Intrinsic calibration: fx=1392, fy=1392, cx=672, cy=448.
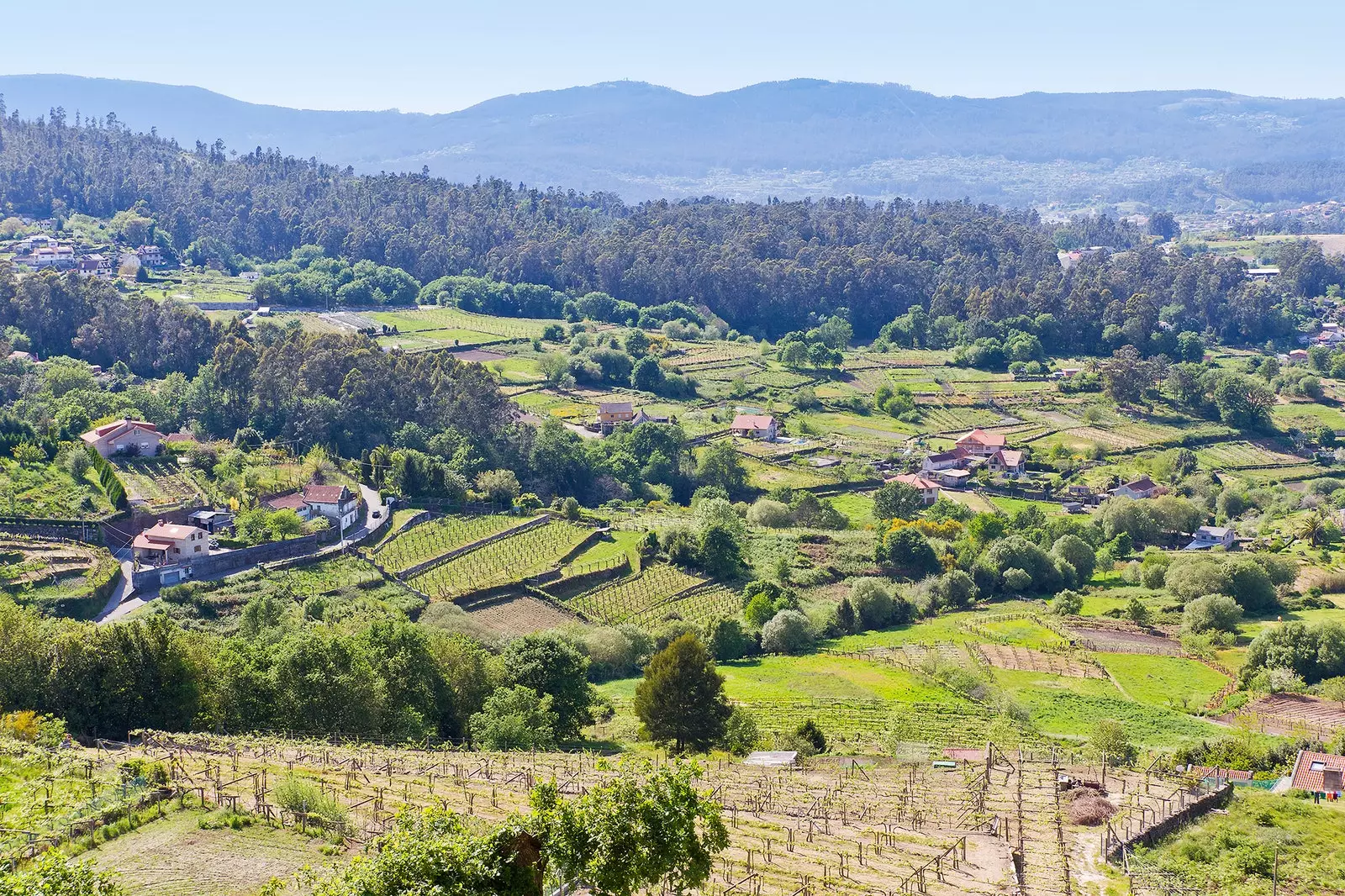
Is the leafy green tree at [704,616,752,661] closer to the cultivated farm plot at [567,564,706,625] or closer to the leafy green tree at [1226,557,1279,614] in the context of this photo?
the cultivated farm plot at [567,564,706,625]

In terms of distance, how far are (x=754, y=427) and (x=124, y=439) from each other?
111 feet

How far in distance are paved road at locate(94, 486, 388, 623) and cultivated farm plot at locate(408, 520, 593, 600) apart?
3.78 meters

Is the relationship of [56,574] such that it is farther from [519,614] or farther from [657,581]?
[657,581]

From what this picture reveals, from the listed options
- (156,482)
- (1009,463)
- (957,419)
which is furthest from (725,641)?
(957,419)

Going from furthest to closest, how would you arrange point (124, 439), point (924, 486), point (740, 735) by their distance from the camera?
point (924, 486) → point (124, 439) → point (740, 735)

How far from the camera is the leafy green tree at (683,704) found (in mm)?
31484

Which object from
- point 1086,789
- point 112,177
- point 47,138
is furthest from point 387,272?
point 1086,789

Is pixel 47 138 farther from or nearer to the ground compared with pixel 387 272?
farther from the ground

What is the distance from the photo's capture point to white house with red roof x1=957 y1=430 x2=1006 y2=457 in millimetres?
72625

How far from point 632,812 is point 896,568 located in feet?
126

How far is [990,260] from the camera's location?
437 feet

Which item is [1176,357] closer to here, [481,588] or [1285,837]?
[481,588]

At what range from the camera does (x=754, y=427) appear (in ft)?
249

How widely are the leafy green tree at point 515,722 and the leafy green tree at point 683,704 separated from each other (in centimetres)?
225
